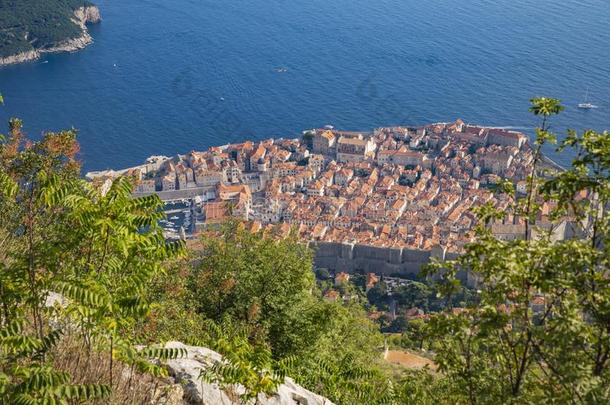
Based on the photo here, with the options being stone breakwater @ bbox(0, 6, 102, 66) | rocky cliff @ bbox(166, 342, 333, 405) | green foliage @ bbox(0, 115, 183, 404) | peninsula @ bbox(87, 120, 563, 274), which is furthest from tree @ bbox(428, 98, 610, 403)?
stone breakwater @ bbox(0, 6, 102, 66)

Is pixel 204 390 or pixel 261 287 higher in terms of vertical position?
pixel 204 390

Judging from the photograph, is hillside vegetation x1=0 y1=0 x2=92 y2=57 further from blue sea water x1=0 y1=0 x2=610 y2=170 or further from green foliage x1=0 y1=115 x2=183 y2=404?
green foliage x1=0 y1=115 x2=183 y2=404

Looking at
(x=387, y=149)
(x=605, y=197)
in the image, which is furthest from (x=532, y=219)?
(x=387, y=149)

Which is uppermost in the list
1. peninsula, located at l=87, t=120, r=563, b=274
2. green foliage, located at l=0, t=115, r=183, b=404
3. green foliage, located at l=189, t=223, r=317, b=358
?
green foliage, located at l=0, t=115, r=183, b=404

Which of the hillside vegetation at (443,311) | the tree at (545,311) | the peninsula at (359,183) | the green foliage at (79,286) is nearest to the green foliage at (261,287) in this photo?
the hillside vegetation at (443,311)

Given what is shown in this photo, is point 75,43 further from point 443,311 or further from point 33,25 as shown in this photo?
point 443,311

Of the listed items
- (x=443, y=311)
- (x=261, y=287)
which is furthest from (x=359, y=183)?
(x=443, y=311)
